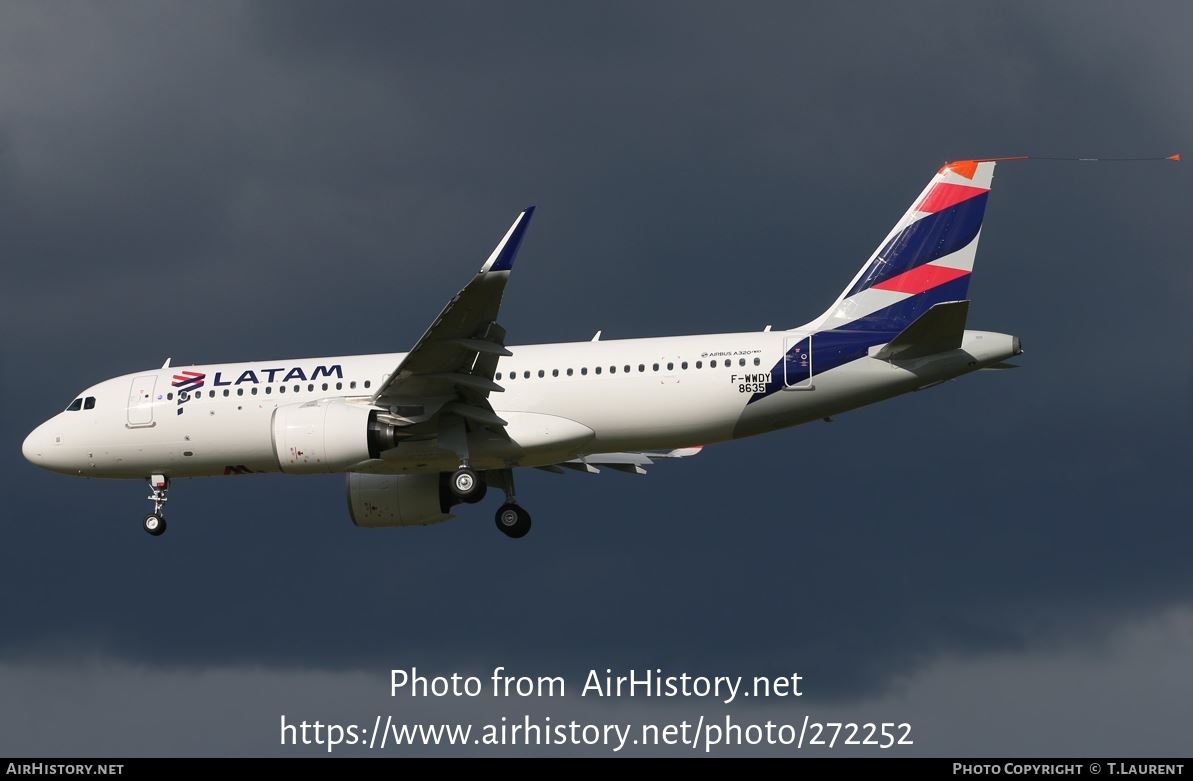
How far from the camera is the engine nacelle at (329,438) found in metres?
37.1

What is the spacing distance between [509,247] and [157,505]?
41.3 feet

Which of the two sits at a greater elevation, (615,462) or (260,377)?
(260,377)

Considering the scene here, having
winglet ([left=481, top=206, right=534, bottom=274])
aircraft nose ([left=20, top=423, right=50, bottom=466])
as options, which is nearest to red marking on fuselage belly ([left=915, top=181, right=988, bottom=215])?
winglet ([left=481, top=206, right=534, bottom=274])

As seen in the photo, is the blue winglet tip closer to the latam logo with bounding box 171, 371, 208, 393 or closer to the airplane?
the airplane

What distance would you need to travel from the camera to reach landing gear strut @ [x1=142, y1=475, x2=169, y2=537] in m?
40.8

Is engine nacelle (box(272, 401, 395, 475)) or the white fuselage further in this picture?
engine nacelle (box(272, 401, 395, 475))

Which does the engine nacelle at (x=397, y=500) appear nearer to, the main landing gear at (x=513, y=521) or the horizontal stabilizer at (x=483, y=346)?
the main landing gear at (x=513, y=521)

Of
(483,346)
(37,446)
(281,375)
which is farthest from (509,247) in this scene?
(37,446)

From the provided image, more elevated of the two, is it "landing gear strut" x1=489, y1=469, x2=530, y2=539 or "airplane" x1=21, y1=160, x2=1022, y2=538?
"airplane" x1=21, y1=160, x2=1022, y2=538

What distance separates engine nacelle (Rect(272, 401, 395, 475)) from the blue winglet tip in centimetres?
539

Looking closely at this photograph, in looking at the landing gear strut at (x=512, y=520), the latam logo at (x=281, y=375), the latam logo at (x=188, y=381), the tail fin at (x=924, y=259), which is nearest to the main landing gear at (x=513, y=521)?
the landing gear strut at (x=512, y=520)

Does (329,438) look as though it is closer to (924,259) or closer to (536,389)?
(536,389)

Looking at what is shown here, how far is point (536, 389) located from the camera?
3828 centimetres

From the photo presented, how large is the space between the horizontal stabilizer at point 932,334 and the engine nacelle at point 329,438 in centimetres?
1105
